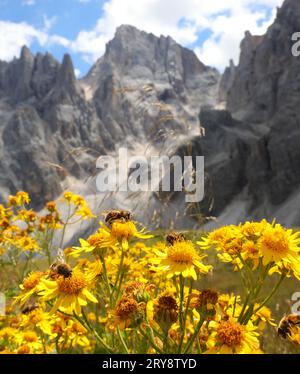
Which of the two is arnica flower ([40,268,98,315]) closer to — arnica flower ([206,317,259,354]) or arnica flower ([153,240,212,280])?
arnica flower ([153,240,212,280])

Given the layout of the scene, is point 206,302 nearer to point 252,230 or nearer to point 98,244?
point 252,230

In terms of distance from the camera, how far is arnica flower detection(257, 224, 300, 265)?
325cm

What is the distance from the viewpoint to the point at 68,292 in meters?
3.40

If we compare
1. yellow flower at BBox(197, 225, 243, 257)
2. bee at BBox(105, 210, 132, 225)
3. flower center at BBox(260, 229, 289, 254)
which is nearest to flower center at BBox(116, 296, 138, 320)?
yellow flower at BBox(197, 225, 243, 257)

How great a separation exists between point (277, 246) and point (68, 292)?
185cm

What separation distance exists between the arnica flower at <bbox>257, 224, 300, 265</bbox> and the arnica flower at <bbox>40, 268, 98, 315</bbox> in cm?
150

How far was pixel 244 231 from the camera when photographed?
148 inches

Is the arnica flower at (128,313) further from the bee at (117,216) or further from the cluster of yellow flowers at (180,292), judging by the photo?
the bee at (117,216)

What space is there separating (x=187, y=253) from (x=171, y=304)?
0.46 meters

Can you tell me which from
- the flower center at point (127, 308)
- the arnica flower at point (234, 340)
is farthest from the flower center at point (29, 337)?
the arnica flower at point (234, 340)

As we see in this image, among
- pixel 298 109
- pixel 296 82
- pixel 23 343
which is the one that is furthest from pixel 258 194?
pixel 23 343

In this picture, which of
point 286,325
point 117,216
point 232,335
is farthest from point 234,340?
point 117,216

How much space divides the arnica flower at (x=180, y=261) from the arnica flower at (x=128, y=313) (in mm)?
387
